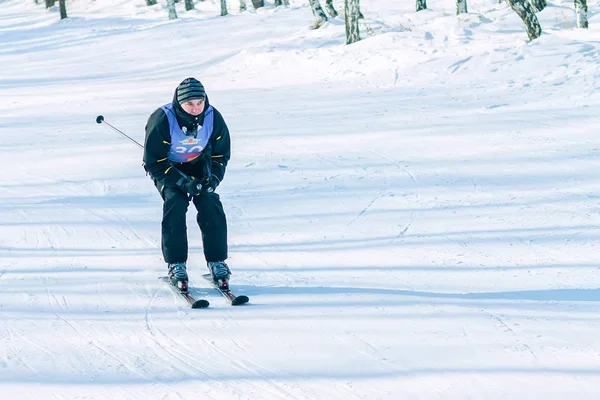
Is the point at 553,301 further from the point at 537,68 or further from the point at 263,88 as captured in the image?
the point at 263,88

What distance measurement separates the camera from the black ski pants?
18.0 ft

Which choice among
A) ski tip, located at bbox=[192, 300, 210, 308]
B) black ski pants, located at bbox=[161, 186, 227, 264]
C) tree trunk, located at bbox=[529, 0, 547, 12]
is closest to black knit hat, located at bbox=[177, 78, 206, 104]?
black ski pants, located at bbox=[161, 186, 227, 264]

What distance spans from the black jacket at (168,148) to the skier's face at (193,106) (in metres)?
0.04

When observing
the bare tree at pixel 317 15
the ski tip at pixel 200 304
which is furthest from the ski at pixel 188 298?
the bare tree at pixel 317 15

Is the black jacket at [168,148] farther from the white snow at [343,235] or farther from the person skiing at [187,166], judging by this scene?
the white snow at [343,235]

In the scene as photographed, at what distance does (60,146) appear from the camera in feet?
37.8

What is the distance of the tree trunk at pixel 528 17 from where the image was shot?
49.2 feet

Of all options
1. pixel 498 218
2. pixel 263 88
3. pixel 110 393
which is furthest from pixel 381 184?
pixel 263 88

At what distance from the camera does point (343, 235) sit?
23.2ft

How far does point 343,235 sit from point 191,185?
210 cm

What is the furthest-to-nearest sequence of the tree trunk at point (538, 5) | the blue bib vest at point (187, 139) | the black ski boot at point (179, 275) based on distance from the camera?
the tree trunk at point (538, 5)
the black ski boot at point (179, 275)
the blue bib vest at point (187, 139)

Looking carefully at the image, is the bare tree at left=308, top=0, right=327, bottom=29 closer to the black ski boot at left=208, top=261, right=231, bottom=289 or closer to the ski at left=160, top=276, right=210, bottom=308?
the ski at left=160, top=276, right=210, bottom=308

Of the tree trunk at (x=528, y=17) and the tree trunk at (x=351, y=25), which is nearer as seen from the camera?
the tree trunk at (x=528, y=17)

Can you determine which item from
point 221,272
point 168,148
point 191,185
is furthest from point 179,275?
point 168,148
